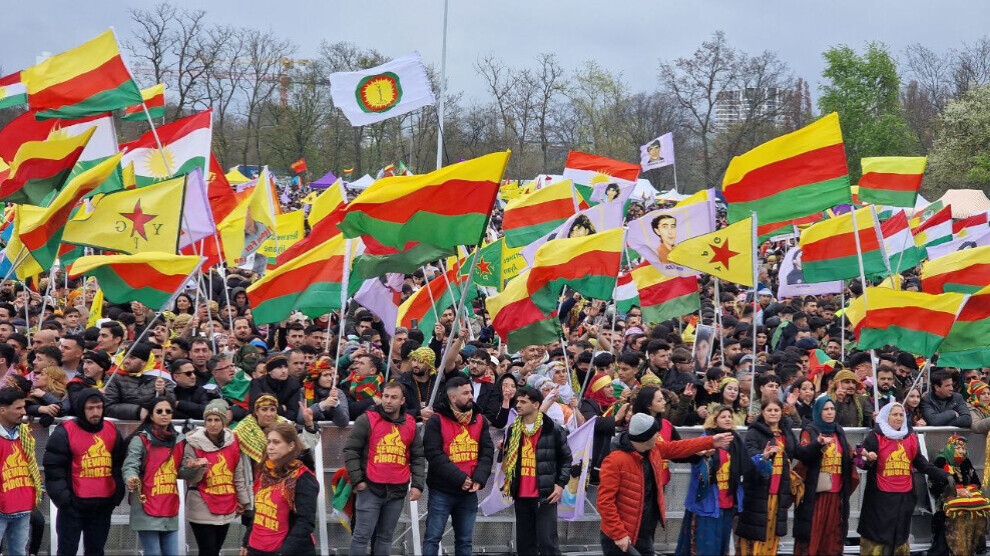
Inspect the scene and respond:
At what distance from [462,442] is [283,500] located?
1.64 m

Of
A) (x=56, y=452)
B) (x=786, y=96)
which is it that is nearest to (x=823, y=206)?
(x=56, y=452)

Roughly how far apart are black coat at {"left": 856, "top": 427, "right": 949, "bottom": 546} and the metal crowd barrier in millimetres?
504

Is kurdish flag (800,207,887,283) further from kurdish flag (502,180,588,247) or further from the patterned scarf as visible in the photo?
the patterned scarf

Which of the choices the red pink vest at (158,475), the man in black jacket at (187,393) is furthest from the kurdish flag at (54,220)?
the red pink vest at (158,475)

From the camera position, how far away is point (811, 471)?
364 inches

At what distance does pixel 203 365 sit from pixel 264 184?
572 centimetres

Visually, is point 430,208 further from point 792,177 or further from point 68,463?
A: point 792,177

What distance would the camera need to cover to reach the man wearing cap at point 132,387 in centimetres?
902

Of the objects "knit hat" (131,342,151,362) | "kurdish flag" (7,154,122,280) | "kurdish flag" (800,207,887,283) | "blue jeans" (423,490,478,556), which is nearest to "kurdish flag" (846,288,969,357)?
"kurdish flag" (800,207,887,283)

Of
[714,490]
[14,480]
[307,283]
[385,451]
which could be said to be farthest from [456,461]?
[307,283]

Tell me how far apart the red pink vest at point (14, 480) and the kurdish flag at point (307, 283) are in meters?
3.53

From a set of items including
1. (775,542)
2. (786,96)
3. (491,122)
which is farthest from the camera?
(491,122)

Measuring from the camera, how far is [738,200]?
11562 mm

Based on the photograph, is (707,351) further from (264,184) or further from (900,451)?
(264,184)
